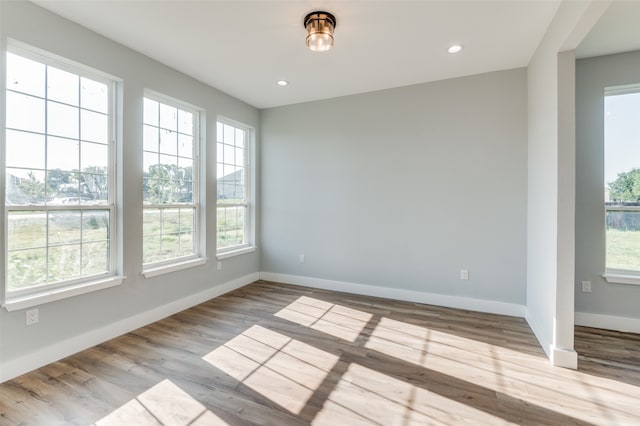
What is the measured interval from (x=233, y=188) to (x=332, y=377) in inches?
123

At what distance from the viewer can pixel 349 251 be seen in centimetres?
423

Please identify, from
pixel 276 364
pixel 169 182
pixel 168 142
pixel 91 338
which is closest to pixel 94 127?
pixel 168 142

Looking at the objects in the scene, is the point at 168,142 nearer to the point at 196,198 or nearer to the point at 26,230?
the point at 196,198

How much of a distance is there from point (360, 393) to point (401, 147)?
292 cm

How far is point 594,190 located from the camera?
299cm

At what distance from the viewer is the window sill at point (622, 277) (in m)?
2.86

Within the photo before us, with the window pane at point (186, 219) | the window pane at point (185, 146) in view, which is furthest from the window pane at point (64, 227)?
the window pane at point (185, 146)

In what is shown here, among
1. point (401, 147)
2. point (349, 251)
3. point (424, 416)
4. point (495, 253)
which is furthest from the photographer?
point (349, 251)

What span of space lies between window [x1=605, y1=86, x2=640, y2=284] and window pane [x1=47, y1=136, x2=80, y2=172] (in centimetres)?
513

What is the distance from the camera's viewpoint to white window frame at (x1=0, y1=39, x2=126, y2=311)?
2.13 meters

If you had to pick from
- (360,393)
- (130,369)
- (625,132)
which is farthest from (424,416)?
(625,132)

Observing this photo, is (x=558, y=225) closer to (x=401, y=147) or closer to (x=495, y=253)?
(x=495, y=253)

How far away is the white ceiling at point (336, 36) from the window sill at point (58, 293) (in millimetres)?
2267

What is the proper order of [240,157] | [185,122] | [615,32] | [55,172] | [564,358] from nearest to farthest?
1. [564,358]
2. [55,172]
3. [615,32]
4. [185,122]
5. [240,157]
